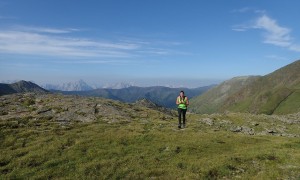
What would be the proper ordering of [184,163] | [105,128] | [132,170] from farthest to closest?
[105,128], [184,163], [132,170]

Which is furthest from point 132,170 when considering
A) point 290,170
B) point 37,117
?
point 37,117

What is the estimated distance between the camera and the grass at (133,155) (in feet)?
79.9

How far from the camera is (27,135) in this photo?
112 feet

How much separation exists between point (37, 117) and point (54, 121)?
342cm

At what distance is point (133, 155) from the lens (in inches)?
1121

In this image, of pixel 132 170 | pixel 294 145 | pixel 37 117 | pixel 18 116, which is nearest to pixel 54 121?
pixel 37 117

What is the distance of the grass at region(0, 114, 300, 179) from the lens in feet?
79.9

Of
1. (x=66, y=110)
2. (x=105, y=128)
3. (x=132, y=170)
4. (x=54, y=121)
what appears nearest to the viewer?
(x=132, y=170)

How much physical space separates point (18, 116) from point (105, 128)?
15.1m

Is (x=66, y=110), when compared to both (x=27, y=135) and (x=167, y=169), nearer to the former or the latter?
(x=27, y=135)

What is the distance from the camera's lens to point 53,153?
28.0 meters

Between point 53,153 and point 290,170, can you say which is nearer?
point 290,170

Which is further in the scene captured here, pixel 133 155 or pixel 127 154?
pixel 127 154

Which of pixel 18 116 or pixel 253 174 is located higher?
pixel 18 116
